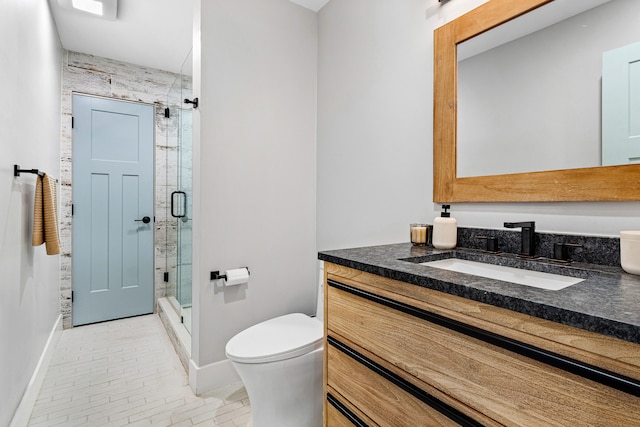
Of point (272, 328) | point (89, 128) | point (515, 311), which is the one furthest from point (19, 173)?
point (515, 311)

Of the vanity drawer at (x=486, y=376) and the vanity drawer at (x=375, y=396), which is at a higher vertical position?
the vanity drawer at (x=486, y=376)

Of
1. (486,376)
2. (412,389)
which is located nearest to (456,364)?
(486,376)

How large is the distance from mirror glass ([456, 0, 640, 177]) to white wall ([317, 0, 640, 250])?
0.56 feet

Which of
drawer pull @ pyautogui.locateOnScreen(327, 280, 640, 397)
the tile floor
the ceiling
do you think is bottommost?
the tile floor

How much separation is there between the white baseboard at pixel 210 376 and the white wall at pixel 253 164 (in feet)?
0.14

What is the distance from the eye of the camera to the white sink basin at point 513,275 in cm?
97

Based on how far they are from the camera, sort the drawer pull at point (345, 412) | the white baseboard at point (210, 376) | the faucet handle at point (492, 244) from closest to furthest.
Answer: the drawer pull at point (345, 412) < the faucet handle at point (492, 244) < the white baseboard at point (210, 376)

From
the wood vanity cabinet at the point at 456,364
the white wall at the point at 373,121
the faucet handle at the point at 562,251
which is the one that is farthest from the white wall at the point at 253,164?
the faucet handle at the point at 562,251

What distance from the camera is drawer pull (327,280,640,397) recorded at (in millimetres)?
519

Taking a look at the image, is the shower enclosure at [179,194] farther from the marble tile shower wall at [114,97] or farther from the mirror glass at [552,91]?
the mirror glass at [552,91]

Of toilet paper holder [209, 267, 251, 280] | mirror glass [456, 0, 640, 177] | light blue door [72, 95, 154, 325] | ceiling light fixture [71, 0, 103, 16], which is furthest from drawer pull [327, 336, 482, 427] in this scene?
light blue door [72, 95, 154, 325]

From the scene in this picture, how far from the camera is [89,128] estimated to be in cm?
308

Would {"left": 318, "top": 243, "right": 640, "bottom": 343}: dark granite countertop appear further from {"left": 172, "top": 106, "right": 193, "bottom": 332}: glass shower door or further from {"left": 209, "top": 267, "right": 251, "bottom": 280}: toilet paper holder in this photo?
{"left": 172, "top": 106, "right": 193, "bottom": 332}: glass shower door

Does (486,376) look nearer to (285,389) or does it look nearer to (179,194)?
(285,389)
